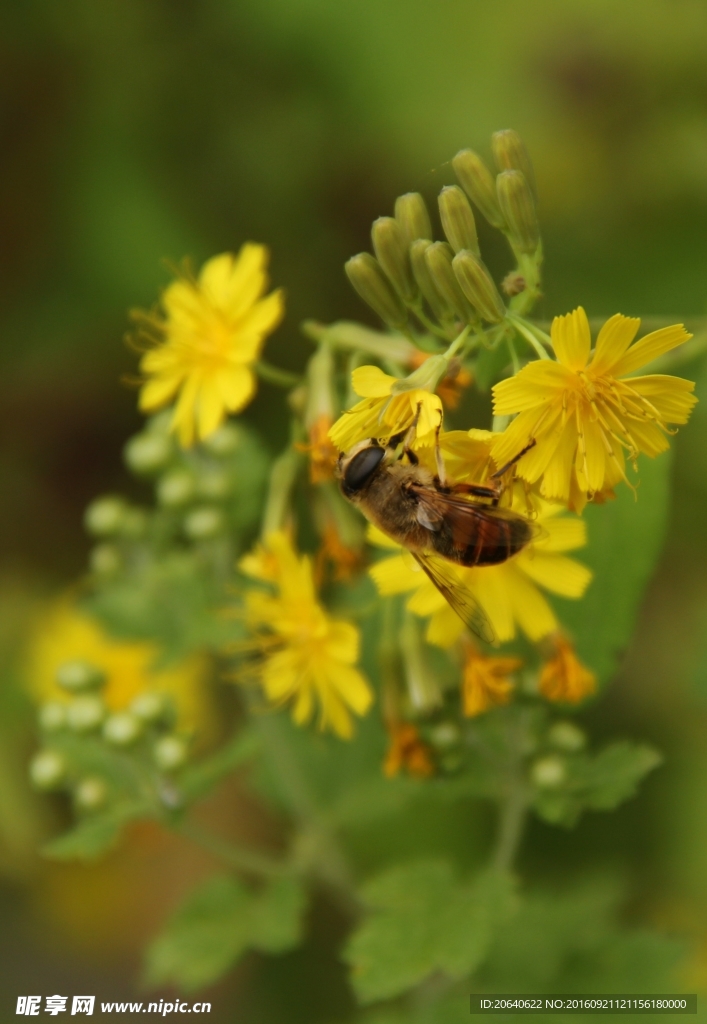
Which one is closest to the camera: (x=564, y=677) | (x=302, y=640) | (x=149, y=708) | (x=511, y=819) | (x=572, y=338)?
(x=572, y=338)

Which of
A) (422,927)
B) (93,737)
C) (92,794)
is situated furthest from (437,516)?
(92,794)

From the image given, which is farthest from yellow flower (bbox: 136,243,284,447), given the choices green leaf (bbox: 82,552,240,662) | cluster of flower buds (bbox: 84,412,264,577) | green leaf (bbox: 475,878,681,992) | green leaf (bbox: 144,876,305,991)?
green leaf (bbox: 475,878,681,992)

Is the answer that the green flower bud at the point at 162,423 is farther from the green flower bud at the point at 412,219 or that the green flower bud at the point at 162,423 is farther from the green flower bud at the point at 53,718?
the green flower bud at the point at 412,219

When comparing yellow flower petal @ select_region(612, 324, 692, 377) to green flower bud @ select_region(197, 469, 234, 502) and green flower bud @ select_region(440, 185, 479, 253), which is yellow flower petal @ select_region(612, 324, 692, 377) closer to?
green flower bud @ select_region(440, 185, 479, 253)

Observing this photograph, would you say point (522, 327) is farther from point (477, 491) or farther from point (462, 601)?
point (462, 601)

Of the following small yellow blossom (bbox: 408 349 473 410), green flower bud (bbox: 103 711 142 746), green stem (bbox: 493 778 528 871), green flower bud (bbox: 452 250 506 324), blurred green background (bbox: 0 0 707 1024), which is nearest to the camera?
green flower bud (bbox: 452 250 506 324)

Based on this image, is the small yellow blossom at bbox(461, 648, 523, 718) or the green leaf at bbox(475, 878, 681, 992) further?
the green leaf at bbox(475, 878, 681, 992)
